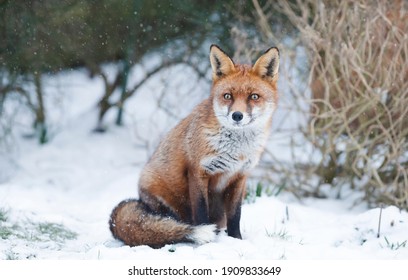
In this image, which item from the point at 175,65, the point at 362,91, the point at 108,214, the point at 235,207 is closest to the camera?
the point at 235,207

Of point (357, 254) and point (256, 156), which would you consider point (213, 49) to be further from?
point (357, 254)

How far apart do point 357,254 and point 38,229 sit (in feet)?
9.17

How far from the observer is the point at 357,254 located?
4551 millimetres

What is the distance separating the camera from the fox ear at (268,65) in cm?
459

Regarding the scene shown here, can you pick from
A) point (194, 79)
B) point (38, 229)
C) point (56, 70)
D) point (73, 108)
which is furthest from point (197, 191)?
point (73, 108)

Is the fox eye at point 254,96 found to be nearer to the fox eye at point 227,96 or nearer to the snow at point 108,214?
the fox eye at point 227,96

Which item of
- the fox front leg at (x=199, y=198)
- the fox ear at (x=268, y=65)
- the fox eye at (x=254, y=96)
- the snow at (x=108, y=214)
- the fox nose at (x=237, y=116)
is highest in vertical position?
the fox ear at (x=268, y=65)

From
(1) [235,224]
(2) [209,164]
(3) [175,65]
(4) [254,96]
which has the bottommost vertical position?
(1) [235,224]

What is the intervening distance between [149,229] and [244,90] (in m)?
1.26

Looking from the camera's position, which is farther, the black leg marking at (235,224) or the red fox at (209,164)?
the black leg marking at (235,224)

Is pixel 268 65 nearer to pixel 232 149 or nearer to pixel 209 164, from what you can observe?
pixel 232 149

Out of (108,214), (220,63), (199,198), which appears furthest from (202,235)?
(108,214)

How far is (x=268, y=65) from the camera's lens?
466 cm

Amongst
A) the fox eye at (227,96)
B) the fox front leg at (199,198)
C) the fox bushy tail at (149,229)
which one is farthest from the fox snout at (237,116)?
the fox bushy tail at (149,229)
